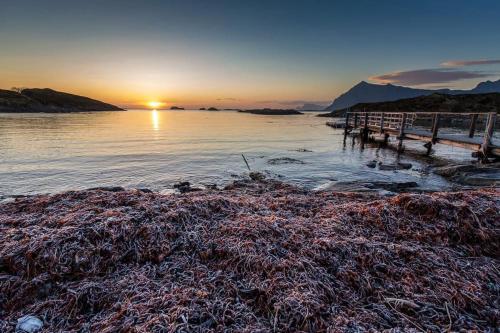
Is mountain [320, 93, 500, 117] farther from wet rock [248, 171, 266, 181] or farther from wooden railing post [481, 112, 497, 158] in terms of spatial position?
wet rock [248, 171, 266, 181]

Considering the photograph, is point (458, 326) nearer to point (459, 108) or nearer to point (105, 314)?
point (105, 314)

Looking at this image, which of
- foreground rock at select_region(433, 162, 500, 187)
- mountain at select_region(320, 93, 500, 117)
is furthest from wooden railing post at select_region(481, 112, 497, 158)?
mountain at select_region(320, 93, 500, 117)

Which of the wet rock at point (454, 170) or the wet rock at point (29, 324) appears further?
the wet rock at point (454, 170)

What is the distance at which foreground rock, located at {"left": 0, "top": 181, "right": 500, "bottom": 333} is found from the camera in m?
2.94

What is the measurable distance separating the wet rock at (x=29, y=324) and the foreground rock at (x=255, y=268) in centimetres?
6

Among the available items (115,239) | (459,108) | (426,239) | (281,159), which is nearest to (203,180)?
(281,159)

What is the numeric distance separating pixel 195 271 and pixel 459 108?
76.7 m

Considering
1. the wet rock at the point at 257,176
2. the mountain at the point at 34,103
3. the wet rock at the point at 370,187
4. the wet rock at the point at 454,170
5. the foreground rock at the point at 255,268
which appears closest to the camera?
the foreground rock at the point at 255,268

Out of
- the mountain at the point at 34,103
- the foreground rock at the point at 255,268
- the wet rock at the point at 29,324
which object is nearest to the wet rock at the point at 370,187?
the foreground rock at the point at 255,268

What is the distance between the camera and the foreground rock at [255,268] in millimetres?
2938

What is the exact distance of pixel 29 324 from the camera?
9.40 feet

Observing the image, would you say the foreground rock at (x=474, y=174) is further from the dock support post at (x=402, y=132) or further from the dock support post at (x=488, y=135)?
the dock support post at (x=402, y=132)

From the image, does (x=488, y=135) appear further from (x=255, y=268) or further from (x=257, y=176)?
(x=255, y=268)

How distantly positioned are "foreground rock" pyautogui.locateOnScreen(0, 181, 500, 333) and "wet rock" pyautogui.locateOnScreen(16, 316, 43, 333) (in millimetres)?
59
